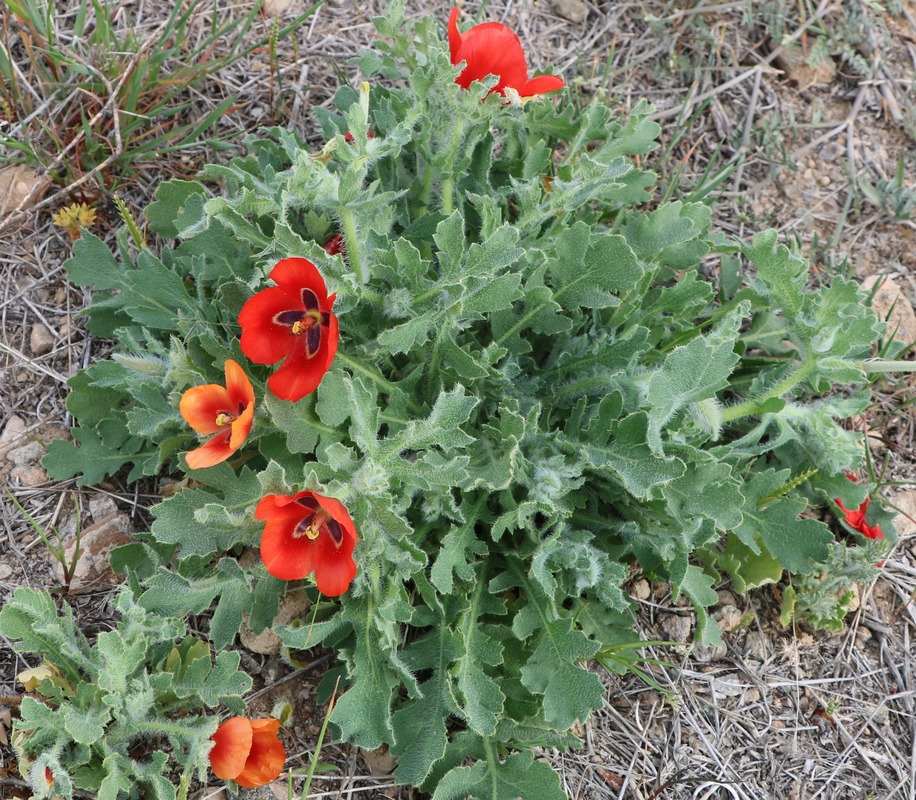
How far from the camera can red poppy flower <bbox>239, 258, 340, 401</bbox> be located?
2309 millimetres

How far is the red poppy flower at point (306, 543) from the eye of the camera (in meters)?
2.17

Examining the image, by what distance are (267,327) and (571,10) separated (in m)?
2.58

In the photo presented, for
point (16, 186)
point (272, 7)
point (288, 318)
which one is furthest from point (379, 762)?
point (272, 7)

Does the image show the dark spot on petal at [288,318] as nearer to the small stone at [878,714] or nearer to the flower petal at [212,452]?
the flower petal at [212,452]

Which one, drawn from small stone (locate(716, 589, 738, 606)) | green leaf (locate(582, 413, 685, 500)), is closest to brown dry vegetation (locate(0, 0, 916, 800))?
small stone (locate(716, 589, 738, 606))

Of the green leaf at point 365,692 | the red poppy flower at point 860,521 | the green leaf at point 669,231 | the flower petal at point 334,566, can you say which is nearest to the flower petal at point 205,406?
the flower petal at point 334,566

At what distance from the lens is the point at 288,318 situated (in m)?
2.42

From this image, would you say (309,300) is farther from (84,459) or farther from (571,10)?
(571,10)

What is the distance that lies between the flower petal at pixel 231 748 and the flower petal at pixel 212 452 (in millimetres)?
755

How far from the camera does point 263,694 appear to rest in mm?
2850

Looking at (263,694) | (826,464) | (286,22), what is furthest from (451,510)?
(286,22)

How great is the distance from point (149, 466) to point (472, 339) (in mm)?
1166

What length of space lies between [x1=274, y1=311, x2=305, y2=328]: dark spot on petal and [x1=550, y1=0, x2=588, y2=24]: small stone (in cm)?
249

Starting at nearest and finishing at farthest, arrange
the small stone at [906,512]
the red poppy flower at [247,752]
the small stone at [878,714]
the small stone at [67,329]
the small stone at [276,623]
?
the red poppy flower at [247,752] → the small stone at [276,623] → the small stone at [878,714] → the small stone at [67,329] → the small stone at [906,512]
